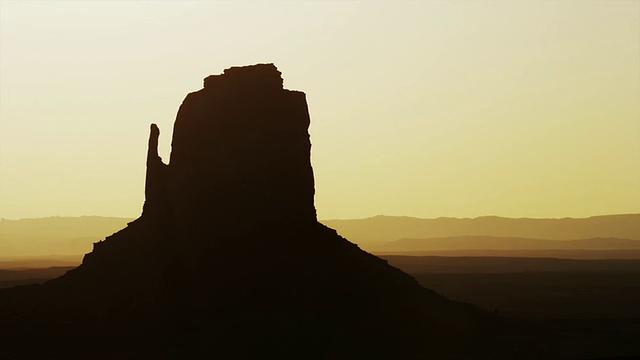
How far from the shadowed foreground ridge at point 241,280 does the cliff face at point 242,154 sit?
3.9 inches

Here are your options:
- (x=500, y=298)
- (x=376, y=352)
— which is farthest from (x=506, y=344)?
(x=500, y=298)

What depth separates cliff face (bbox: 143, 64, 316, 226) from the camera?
290 feet

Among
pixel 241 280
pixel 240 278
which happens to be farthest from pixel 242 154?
pixel 241 280

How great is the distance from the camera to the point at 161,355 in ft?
262

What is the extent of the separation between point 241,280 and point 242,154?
10.4m

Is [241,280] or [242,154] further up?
[242,154]

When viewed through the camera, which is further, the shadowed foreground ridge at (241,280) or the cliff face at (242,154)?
the cliff face at (242,154)

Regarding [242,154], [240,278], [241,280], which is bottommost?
[241,280]

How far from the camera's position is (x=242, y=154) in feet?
293

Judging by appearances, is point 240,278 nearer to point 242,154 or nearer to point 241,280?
point 241,280

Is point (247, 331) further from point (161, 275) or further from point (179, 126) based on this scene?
point (179, 126)

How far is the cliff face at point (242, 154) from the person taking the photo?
290 ft

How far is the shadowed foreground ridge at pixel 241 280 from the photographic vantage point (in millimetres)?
81938

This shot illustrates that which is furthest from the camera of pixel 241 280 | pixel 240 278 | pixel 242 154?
pixel 242 154
